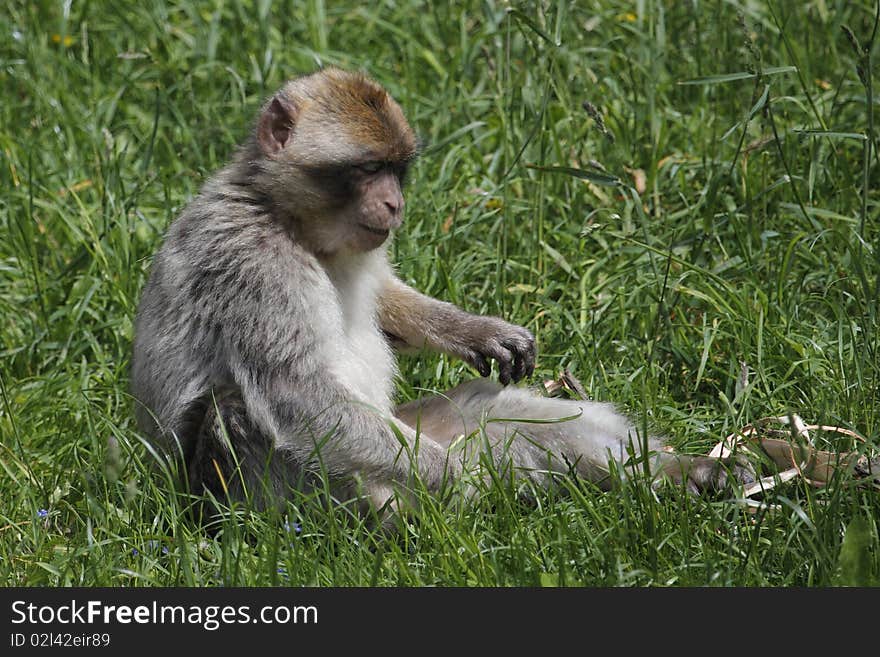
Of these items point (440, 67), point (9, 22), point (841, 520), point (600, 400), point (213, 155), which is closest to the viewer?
point (841, 520)

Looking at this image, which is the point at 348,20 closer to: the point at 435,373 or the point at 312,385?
the point at 435,373

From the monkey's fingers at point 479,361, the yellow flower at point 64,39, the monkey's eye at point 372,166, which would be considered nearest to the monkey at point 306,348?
the monkey's eye at point 372,166

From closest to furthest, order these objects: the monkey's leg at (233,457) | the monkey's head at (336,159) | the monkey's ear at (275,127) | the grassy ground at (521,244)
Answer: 1. the grassy ground at (521,244)
2. the monkey's leg at (233,457)
3. the monkey's head at (336,159)
4. the monkey's ear at (275,127)

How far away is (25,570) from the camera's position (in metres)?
4.41

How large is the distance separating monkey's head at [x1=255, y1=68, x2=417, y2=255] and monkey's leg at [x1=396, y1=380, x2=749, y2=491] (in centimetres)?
75

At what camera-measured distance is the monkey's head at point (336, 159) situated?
471 cm

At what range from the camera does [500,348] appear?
203 inches

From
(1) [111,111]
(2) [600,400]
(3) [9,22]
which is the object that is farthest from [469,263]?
(3) [9,22]

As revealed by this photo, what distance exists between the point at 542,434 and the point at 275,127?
1.53 meters

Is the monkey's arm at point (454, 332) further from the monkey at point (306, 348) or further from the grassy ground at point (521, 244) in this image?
the grassy ground at point (521, 244)

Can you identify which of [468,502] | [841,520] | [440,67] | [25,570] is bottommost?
[25,570]

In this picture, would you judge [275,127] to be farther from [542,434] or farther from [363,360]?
[542,434]

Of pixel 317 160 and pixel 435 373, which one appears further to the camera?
pixel 435 373

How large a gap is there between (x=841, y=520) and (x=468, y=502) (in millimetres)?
1225
